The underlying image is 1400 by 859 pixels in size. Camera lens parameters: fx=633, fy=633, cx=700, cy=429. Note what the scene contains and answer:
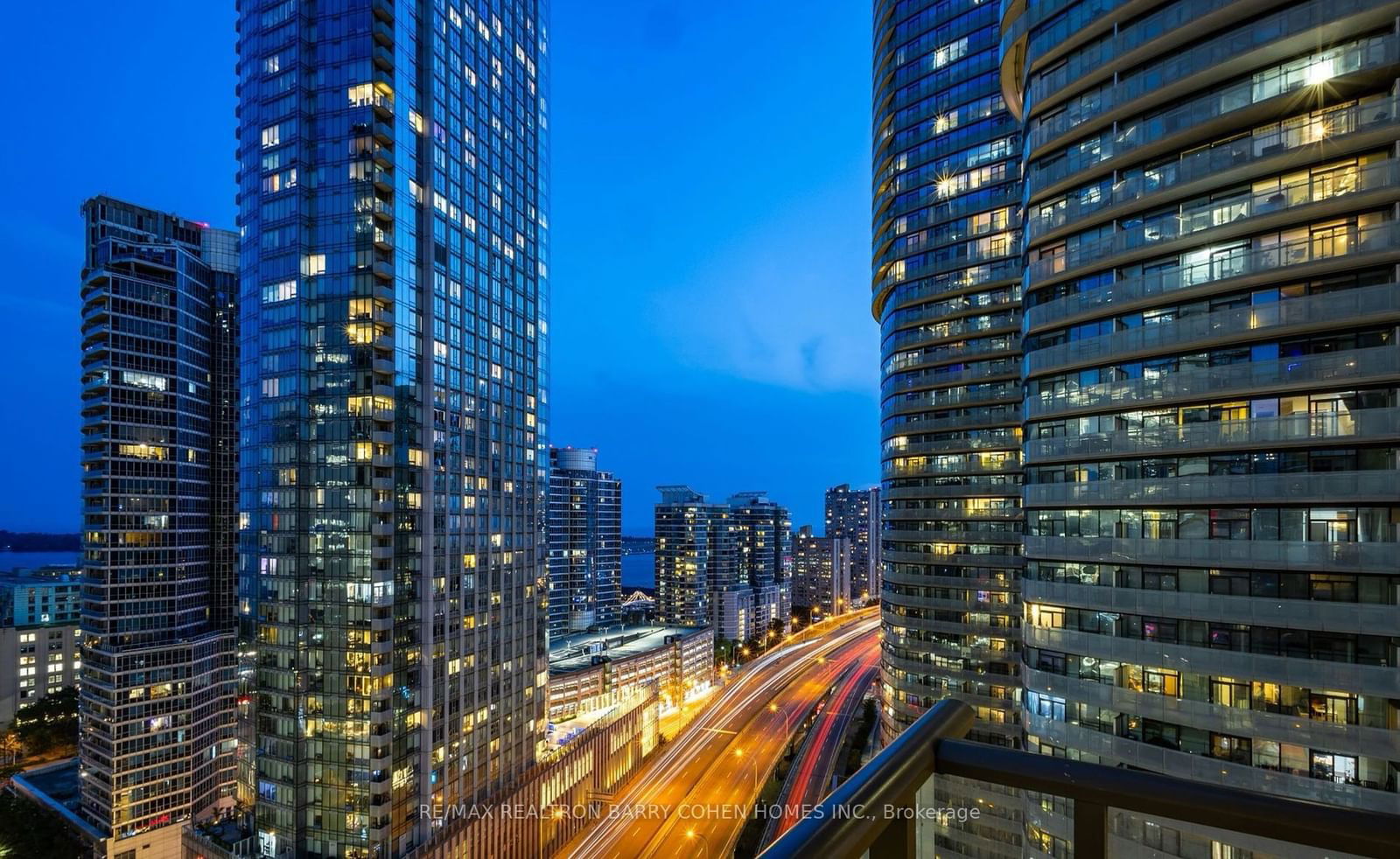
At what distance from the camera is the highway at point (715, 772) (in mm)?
57562

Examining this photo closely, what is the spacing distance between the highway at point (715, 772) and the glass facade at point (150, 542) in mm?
40137

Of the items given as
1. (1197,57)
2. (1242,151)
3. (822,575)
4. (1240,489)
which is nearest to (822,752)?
(1240,489)

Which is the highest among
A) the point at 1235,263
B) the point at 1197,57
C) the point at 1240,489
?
the point at 1197,57

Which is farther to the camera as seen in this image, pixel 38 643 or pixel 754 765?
pixel 38 643

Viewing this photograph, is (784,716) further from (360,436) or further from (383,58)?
(383,58)

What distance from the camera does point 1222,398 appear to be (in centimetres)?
2220

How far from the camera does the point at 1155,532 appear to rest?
77.9 feet

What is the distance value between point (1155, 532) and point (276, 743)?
54473 mm

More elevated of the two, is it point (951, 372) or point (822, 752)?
point (951, 372)

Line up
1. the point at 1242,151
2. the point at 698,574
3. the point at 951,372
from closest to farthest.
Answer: the point at 1242,151
the point at 951,372
the point at 698,574

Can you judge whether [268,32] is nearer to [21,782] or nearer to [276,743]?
[276,743]

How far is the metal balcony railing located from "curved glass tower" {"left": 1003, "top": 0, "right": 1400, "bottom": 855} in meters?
22.3

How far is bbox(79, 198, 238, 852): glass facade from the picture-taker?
59219 mm

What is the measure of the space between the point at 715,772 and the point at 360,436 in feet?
177
